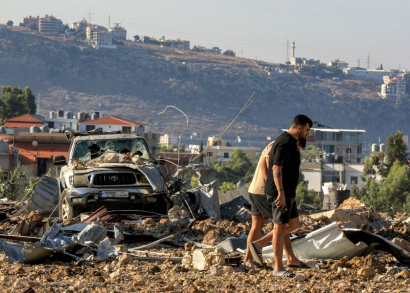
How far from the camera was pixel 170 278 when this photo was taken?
31.2 ft

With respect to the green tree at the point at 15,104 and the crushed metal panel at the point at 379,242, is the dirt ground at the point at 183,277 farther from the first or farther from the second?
the green tree at the point at 15,104

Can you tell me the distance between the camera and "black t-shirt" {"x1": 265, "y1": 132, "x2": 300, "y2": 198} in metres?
9.82

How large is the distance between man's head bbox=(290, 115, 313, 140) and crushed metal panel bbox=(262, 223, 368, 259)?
1.18m

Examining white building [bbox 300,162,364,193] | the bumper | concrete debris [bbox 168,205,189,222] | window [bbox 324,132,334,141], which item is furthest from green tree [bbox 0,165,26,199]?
window [bbox 324,132,334,141]

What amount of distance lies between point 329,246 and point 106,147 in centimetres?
840

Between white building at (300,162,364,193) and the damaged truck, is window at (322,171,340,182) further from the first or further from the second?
the damaged truck

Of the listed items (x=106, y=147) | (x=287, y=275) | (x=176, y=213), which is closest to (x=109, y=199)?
(x=176, y=213)

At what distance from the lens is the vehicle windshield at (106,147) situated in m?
18.2

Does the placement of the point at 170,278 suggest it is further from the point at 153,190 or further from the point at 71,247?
the point at 153,190

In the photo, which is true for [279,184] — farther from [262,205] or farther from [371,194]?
[371,194]

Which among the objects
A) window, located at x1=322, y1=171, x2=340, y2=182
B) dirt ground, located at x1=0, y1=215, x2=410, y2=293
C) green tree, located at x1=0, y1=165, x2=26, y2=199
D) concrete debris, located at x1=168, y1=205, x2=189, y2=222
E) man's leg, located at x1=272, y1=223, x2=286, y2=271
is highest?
man's leg, located at x1=272, y1=223, x2=286, y2=271

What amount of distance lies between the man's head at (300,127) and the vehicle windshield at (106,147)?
8.38 meters

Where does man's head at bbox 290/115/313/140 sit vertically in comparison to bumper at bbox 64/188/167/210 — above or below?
above

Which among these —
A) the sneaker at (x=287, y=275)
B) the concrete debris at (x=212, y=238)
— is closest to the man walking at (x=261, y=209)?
the sneaker at (x=287, y=275)
